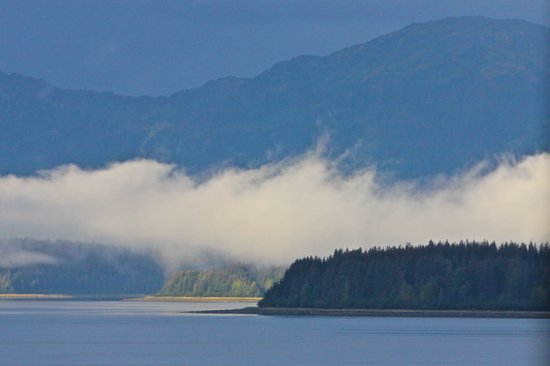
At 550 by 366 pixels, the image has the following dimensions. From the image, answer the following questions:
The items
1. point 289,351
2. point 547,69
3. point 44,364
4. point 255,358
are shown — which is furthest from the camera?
point 289,351

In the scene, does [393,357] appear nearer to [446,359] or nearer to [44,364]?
[446,359]

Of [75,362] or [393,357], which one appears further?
[393,357]

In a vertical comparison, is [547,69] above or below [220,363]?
above

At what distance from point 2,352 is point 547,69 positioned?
373 feet

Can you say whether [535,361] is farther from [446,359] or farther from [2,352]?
[2,352]

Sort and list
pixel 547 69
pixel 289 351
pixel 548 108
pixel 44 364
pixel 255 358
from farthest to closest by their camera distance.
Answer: pixel 289 351 < pixel 255 358 < pixel 44 364 < pixel 547 69 < pixel 548 108

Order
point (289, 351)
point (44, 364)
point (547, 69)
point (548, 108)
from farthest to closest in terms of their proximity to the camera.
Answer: point (289, 351), point (44, 364), point (547, 69), point (548, 108)

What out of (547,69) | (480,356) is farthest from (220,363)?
(547,69)

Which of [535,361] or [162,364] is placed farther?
[535,361]

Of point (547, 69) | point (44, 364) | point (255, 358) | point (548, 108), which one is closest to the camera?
point (548, 108)

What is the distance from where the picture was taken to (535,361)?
7362 inches

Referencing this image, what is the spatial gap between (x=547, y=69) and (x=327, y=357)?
310ft

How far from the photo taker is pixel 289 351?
651 feet

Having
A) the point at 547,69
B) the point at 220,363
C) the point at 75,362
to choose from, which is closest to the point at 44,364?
the point at 75,362
